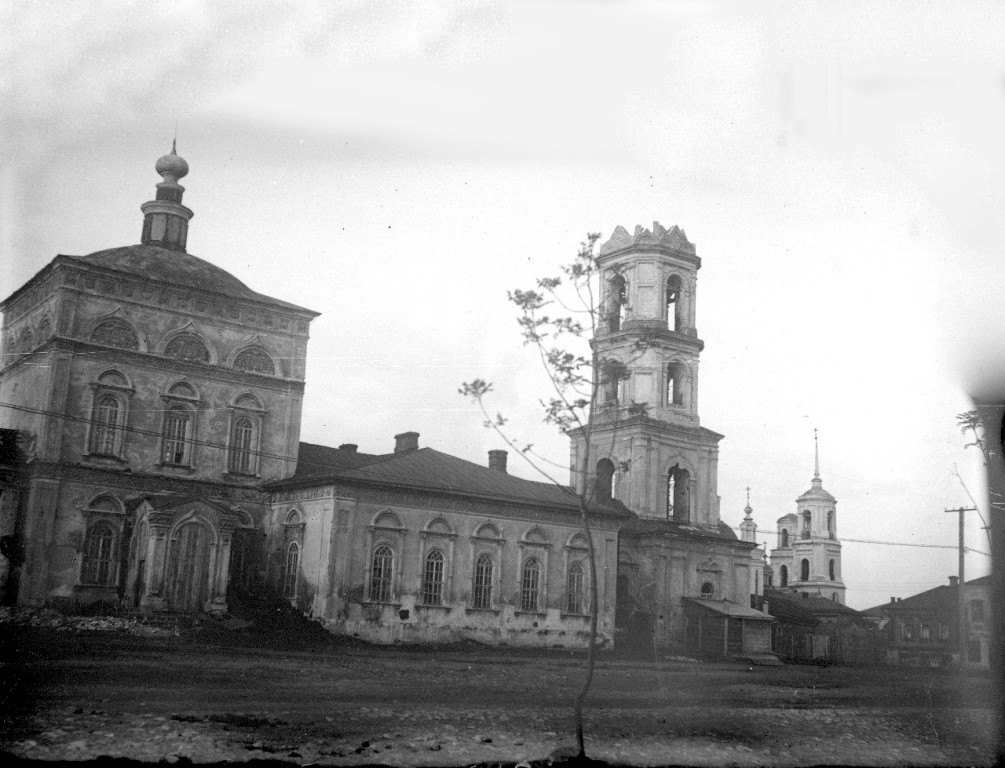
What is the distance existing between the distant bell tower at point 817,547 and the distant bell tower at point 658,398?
3477 cm

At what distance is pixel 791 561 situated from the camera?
78.3m

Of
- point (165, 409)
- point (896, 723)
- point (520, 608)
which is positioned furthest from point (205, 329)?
point (896, 723)

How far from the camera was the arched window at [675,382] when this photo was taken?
40875 mm

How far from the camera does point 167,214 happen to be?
34.1m

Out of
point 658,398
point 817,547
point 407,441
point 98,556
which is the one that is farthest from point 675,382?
→ point 817,547

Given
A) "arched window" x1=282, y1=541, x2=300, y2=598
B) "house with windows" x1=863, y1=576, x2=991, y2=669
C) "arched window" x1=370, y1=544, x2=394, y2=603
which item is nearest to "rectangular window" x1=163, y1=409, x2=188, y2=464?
"arched window" x1=282, y1=541, x2=300, y2=598

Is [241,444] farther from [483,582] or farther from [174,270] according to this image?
[483,582]

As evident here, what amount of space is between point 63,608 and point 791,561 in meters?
61.8

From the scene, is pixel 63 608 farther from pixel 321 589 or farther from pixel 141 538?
pixel 321 589

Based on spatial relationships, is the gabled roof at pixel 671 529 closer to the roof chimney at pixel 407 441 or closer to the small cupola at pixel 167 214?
the roof chimney at pixel 407 441

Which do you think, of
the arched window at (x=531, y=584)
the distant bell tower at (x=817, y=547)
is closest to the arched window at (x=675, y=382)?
the arched window at (x=531, y=584)

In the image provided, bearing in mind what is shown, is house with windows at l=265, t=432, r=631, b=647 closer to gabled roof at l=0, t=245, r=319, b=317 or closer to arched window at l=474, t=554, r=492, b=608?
arched window at l=474, t=554, r=492, b=608

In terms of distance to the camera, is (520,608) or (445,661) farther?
(520,608)

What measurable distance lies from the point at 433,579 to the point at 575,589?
5.75 metres
